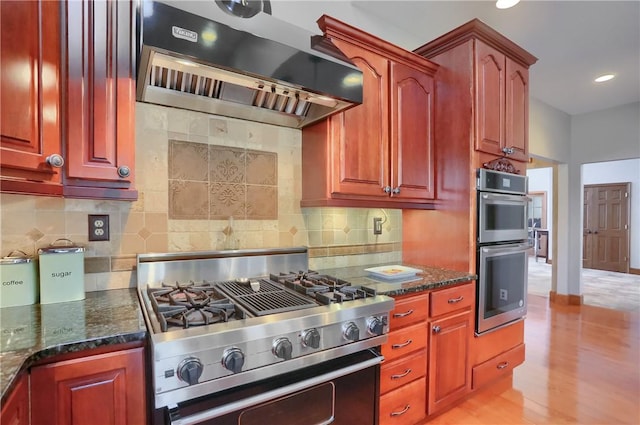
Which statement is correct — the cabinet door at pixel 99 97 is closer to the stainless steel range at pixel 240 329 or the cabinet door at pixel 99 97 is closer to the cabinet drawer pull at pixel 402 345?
the stainless steel range at pixel 240 329

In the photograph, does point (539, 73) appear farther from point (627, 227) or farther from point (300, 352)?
point (627, 227)

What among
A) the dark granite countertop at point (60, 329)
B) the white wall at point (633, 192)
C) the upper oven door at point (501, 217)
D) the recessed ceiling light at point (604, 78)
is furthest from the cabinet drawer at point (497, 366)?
the white wall at point (633, 192)

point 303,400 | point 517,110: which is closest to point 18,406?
point 303,400

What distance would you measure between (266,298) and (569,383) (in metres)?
2.53

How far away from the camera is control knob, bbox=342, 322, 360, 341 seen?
1.31 meters

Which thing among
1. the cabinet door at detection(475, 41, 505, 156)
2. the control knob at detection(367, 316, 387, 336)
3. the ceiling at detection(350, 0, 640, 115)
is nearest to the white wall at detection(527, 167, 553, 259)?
the ceiling at detection(350, 0, 640, 115)

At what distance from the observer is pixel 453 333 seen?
1.92 metres

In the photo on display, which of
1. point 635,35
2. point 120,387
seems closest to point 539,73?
point 635,35

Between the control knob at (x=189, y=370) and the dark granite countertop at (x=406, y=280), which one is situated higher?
the dark granite countertop at (x=406, y=280)

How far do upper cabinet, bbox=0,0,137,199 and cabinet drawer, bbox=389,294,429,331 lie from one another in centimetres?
132

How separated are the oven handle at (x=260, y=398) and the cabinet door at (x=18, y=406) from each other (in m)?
0.37

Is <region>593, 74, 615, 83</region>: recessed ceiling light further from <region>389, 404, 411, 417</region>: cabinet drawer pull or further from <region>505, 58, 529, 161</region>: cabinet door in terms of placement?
<region>389, 404, 411, 417</region>: cabinet drawer pull

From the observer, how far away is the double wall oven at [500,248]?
6.77 ft

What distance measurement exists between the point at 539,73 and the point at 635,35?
2.58 ft
